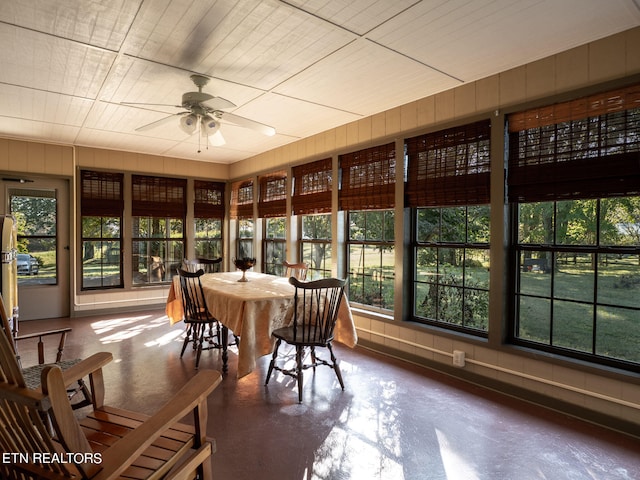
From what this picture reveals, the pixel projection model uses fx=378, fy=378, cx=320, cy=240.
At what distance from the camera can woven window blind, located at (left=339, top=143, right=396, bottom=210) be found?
418cm

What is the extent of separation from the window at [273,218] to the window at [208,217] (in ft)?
4.06

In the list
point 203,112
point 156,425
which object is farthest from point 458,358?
point 203,112

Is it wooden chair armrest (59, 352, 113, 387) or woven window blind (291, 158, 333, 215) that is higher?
woven window blind (291, 158, 333, 215)

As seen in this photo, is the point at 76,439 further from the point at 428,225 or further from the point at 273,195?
the point at 273,195

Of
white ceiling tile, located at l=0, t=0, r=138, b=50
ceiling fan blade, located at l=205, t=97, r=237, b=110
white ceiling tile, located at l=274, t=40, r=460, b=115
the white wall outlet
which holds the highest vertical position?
white ceiling tile, located at l=274, t=40, r=460, b=115

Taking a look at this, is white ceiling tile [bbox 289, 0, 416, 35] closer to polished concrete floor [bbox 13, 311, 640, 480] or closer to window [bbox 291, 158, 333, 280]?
window [bbox 291, 158, 333, 280]

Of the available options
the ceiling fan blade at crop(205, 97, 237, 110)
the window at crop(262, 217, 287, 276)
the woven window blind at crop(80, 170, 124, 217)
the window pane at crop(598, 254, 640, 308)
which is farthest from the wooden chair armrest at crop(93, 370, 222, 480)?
the woven window blind at crop(80, 170, 124, 217)

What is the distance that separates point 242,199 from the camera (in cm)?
703

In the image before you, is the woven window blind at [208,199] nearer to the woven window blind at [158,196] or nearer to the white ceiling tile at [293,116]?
the woven window blind at [158,196]

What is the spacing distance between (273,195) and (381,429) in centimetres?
430

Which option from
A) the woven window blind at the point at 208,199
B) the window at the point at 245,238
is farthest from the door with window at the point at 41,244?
the window at the point at 245,238

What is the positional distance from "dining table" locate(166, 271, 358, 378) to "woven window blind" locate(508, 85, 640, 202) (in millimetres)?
1944

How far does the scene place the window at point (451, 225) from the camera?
11.3 ft

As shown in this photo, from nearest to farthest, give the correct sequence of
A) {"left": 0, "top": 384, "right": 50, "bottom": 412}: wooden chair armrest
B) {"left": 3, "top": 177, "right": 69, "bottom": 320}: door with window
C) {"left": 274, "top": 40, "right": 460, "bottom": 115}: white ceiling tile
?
{"left": 0, "top": 384, "right": 50, "bottom": 412}: wooden chair armrest, {"left": 274, "top": 40, "right": 460, "bottom": 115}: white ceiling tile, {"left": 3, "top": 177, "right": 69, "bottom": 320}: door with window
